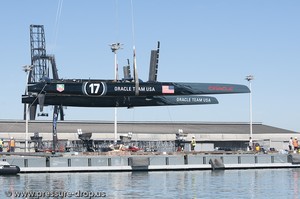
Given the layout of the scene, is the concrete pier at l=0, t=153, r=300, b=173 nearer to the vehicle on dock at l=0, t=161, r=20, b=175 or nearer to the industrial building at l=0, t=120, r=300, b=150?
the vehicle on dock at l=0, t=161, r=20, b=175

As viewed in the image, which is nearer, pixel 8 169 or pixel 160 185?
pixel 160 185

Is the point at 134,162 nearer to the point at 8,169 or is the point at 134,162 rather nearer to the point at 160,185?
the point at 8,169

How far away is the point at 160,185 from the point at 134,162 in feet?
61.5

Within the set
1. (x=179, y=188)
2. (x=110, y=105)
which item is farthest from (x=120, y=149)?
(x=179, y=188)

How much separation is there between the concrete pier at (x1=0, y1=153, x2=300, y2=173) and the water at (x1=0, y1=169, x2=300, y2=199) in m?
3.06

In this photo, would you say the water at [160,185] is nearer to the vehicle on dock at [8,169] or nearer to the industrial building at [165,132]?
the vehicle on dock at [8,169]

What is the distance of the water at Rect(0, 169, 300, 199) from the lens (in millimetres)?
49156

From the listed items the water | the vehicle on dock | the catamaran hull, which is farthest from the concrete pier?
the catamaran hull

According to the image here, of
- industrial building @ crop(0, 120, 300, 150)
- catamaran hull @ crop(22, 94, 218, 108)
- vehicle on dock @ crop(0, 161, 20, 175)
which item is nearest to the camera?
vehicle on dock @ crop(0, 161, 20, 175)

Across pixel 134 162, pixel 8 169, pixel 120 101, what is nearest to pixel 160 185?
pixel 120 101

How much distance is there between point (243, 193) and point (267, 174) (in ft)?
67.3

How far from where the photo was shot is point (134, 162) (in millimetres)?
74625

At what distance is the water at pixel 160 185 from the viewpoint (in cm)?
4916

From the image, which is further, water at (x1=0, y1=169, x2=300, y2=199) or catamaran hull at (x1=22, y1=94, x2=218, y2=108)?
catamaran hull at (x1=22, y1=94, x2=218, y2=108)
